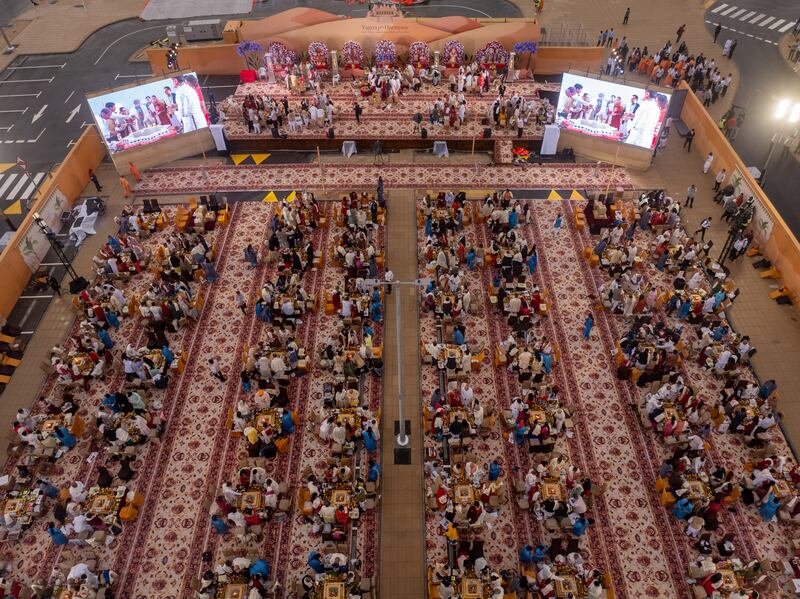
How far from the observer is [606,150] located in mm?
29781

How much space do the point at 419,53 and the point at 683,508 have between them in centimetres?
2855

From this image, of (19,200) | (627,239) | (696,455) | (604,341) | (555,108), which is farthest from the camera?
(555,108)

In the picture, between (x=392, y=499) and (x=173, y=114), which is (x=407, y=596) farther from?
(x=173, y=114)

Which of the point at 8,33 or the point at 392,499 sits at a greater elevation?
the point at 8,33

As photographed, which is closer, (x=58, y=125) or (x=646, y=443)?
(x=646, y=443)

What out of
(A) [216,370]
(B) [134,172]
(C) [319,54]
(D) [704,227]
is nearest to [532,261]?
(D) [704,227]

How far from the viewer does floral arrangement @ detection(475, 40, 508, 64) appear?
34750 millimetres

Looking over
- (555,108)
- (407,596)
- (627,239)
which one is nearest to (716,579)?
(407,596)

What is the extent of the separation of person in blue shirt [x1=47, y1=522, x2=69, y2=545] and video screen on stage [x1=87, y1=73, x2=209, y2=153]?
62.0ft

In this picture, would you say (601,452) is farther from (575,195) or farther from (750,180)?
(750,180)

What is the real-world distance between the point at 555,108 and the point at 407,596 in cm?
2660

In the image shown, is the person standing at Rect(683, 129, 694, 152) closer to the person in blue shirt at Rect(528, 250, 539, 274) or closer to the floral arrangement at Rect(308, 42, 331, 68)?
the person in blue shirt at Rect(528, 250, 539, 274)

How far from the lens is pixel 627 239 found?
24.9 meters

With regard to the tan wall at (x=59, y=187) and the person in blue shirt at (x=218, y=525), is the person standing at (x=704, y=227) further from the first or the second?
the tan wall at (x=59, y=187)
